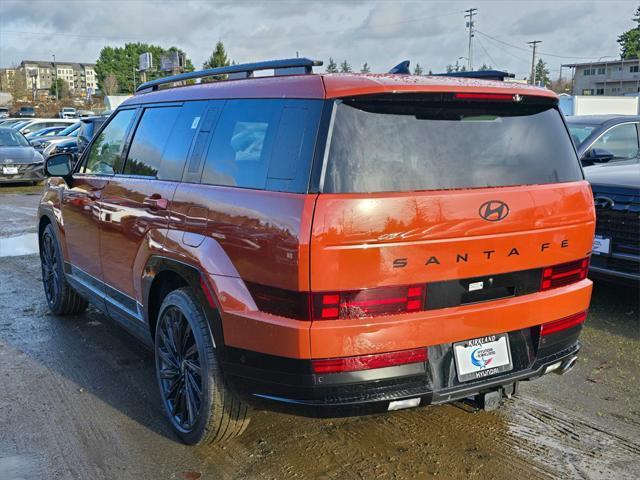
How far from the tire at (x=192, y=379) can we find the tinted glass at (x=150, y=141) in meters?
0.95

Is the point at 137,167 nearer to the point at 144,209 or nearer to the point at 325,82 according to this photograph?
the point at 144,209

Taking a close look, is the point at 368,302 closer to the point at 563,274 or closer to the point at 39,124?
the point at 563,274

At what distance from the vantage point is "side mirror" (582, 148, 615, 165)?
22.7 ft

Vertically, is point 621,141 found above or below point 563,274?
above

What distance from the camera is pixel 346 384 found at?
2748mm

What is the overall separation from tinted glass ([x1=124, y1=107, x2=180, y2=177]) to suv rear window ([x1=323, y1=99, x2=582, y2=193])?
1.56m

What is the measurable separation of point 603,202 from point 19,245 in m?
7.88

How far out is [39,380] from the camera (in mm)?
4398

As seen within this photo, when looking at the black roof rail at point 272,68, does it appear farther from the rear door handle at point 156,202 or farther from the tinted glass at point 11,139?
the tinted glass at point 11,139

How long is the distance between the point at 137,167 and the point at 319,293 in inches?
81.4

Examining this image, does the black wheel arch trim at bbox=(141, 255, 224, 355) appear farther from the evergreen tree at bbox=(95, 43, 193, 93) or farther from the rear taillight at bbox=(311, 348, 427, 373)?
the evergreen tree at bbox=(95, 43, 193, 93)

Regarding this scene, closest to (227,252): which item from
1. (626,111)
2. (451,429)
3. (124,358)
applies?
(451,429)

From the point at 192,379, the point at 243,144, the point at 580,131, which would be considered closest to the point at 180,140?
the point at 243,144

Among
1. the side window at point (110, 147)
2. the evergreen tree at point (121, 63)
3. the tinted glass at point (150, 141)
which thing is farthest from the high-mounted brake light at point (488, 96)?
the evergreen tree at point (121, 63)
